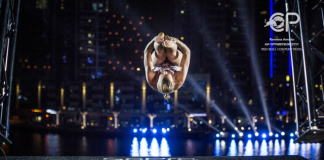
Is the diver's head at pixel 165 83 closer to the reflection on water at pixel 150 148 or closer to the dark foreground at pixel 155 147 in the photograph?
the reflection on water at pixel 150 148

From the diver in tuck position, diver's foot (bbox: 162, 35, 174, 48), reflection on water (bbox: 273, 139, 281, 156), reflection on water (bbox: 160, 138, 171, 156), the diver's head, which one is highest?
diver's foot (bbox: 162, 35, 174, 48)

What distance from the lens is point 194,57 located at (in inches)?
1070

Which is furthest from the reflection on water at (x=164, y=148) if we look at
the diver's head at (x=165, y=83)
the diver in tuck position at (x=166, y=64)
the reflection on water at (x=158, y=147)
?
the diver's head at (x=165, y=83)

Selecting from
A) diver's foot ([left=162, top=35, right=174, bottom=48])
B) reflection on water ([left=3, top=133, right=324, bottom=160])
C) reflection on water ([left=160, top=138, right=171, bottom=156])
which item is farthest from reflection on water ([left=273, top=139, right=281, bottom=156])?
diver's foot ([left=162, top=35, right=174, bottom=48])

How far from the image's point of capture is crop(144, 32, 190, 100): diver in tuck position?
135 inches

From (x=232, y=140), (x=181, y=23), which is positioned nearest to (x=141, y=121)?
(x=232, y=140)

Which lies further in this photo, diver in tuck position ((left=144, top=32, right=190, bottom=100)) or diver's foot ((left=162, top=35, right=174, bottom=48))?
diver in tuck position ((left=144, top=32, right=190, bottom=100))

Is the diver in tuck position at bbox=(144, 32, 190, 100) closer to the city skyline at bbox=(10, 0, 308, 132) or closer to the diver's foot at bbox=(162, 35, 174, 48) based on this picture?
the diver's foot at bbox=(162, 35, 174, 48)

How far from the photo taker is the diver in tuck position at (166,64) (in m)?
3.43

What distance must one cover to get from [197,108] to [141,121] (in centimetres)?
507

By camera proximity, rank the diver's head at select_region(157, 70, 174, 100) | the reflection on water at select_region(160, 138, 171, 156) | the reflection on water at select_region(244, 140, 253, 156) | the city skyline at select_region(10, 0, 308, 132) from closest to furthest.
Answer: the diver's head at select_region(157, 70, 174, 100) < the reflection on water at select_region(244, 140, 253, 156) < the reflection on water at select_region(160, 138, 171, 156) < the city skyline at select_region(10, 0, 308, 132)

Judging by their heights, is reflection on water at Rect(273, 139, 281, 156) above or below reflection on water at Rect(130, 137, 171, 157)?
below

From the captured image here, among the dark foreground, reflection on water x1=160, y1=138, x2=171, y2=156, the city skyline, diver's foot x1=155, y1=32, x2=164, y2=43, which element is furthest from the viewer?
the city skyline

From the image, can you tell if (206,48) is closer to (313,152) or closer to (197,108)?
(197,108)
